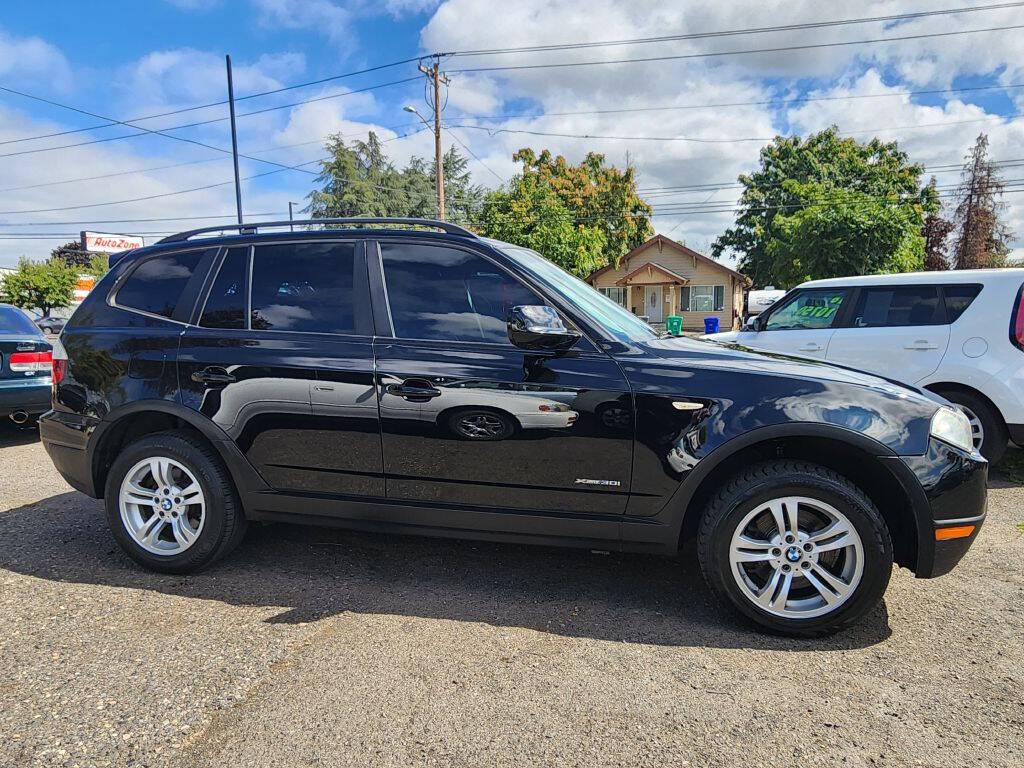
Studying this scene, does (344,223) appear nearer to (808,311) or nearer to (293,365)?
(293,365)

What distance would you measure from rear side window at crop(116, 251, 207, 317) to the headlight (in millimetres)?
3767

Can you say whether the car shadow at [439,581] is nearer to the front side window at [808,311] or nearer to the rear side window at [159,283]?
the rear side window at [159,283]

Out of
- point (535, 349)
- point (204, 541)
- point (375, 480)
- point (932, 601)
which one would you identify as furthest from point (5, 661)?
point (932, 601)

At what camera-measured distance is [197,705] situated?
233 centimetres

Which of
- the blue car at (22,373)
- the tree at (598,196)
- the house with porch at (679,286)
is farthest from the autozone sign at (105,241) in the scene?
the blue car at (22,373)

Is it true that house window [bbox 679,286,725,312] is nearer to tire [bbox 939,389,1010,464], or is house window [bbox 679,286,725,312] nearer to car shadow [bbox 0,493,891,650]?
tire [bbox 939,389,1010,464]

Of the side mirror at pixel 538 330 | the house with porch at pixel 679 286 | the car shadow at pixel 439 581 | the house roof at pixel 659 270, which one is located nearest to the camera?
the side mirror at pixel 538 330

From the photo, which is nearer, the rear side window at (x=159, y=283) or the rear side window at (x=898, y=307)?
the rear side window at (x=159, y=283)

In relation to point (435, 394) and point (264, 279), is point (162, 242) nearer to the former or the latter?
point (264, 279)

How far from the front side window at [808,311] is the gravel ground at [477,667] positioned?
3015 mm

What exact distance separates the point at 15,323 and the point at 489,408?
677 cm

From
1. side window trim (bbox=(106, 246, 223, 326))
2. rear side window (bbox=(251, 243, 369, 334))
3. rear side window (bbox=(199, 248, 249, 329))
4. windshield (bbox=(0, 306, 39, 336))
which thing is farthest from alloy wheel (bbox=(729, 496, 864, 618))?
windshield (bbox=(0, 306, 39, 336))

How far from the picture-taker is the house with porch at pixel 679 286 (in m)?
36.8

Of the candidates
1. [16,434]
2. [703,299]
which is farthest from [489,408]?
[703,299]
